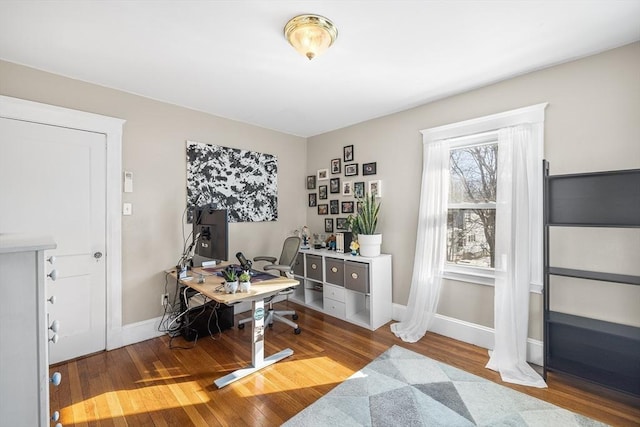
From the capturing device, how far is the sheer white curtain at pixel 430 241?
2857 millimetres

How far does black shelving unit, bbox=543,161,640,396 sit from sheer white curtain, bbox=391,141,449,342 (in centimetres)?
87

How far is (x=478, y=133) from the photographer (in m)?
2.66

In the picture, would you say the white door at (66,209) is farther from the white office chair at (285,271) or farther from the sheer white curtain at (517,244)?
the sheer white curtain at (517,244)

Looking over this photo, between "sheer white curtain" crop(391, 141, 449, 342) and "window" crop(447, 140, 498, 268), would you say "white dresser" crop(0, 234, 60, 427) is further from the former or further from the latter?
"window" crop(447, 140, 498, 268)

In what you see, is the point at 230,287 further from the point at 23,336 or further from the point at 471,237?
the point at 471,237

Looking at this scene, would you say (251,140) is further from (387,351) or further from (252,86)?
(387,351)

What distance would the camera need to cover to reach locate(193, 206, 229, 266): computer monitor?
240 centimetres

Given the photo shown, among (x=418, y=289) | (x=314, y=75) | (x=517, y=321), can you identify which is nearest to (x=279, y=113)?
(x=314, y=75)

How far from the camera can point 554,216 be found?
6.92ft

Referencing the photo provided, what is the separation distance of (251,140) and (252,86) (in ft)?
3.79

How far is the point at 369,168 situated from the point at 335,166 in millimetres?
593

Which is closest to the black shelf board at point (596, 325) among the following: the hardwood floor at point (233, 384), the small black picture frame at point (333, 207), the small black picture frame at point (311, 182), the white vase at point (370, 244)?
the hardwood floor at point (233, 384)

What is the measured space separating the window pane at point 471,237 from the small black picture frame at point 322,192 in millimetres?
1770

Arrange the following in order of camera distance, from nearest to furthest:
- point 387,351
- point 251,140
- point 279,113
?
point 387,351 → point 279,113 → point 251,140
